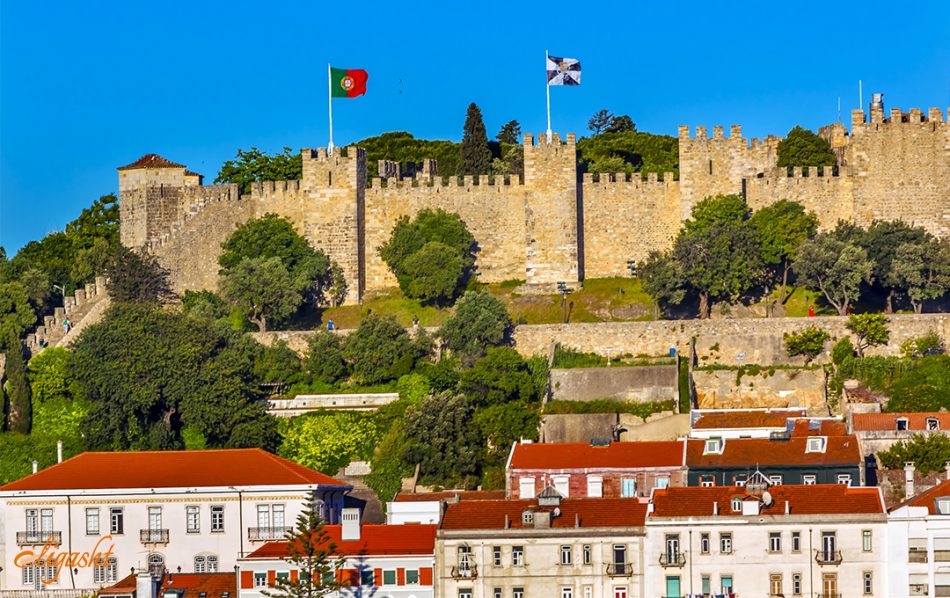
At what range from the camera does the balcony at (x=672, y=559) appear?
55.0 metres

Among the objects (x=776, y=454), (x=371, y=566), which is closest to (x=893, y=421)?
(x=776, y=454)

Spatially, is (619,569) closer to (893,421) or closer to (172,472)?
(893,421)

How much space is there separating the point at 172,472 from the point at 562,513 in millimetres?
11434

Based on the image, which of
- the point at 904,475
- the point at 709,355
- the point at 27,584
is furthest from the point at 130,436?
the point at 904,475

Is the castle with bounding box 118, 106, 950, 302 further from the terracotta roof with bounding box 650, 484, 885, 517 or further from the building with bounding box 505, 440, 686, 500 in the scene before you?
the terracotta roof with bounding box 650, 484, 885, 517

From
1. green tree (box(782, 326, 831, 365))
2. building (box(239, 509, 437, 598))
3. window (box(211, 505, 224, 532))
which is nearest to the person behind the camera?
building (box(239, 509, 437, 598))

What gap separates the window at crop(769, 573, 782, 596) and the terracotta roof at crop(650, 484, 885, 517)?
4.29ft

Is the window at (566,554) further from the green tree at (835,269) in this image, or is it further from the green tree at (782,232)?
the green tree at (782,232)

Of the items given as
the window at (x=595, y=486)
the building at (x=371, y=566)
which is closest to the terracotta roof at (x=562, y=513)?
the building at (x=371, y=566)

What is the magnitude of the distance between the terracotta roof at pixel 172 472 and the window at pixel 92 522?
1.88 feet

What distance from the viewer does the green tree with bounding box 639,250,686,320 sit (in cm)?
7756

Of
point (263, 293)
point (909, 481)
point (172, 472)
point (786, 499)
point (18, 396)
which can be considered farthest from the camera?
point (263, 293)

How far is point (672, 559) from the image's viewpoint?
2169 inches

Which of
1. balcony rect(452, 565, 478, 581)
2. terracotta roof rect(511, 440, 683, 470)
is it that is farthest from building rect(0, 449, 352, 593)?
balcony rect(452, 565, 478, 581)
